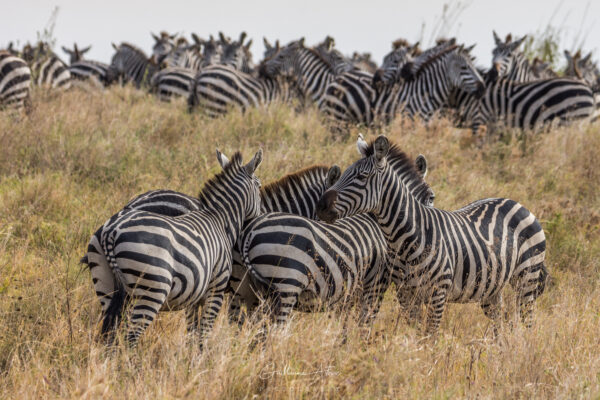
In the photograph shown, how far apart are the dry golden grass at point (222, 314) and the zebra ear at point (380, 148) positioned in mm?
1261

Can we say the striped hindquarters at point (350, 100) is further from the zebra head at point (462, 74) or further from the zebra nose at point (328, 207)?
the zebra nose at point (328, 207)

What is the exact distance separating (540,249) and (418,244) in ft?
4.47

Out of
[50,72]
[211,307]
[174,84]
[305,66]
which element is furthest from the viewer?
[305,66]

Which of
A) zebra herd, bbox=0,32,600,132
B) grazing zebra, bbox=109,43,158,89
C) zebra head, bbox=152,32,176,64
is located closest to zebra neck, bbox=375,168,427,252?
zebra herd, bbox=0,32,600,132

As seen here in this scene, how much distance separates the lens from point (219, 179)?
17.6ft

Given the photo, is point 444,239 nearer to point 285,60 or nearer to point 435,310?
point 435,310

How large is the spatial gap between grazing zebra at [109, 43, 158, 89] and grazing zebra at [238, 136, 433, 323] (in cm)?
1427

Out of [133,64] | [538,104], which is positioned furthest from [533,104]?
[133,64]

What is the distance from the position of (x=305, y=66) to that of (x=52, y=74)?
5.21m

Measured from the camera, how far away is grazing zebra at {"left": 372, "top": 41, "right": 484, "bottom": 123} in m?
11.6

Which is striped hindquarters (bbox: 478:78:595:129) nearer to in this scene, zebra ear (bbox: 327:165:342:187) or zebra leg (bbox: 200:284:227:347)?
zebra ear (bbox: 327:165:342:187)

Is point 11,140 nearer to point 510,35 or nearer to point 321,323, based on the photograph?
point 321,323

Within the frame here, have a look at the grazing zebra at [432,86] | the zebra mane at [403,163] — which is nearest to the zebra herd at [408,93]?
the grazing zebra at [432,86]

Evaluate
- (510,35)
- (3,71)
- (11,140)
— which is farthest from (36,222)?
(510,35)
